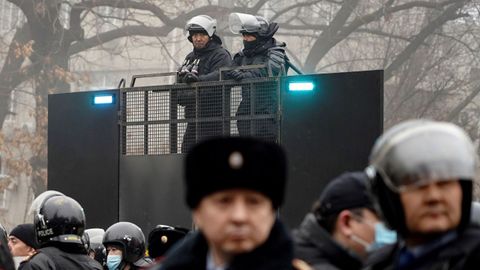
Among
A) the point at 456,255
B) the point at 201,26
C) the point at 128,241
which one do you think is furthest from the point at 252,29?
the point at 456,255

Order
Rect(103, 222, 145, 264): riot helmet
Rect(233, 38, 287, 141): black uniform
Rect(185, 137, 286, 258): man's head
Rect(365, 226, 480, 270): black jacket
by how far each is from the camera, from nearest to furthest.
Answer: Rect(365, 226, 480, 270): black jacket
Rect(185, 137, 286, 258): man's head
Rect(103, 222, 145, 264): riot helmet
Rect(233, 38, 287, 141): black uniform

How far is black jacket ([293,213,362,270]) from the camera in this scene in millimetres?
4547

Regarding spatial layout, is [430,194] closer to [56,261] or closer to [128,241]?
[56,261]

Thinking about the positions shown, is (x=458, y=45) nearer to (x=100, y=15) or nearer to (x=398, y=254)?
(x=100, y=15)

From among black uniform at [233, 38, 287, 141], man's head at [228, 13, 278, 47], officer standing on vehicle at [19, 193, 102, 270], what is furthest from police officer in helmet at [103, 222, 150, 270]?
man's head at [228, 13, 278, 47]

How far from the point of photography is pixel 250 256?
3.62 meters

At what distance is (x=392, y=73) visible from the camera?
28.5 metres

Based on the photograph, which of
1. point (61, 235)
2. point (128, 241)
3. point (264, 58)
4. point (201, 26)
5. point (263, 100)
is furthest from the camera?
point (201, 26)

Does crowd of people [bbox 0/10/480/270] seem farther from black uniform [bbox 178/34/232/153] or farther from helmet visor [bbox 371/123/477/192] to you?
black uniform [bbox 178/34/232/153]

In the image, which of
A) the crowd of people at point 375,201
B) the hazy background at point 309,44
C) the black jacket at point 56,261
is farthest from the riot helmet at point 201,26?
the hazy background at point 309,44

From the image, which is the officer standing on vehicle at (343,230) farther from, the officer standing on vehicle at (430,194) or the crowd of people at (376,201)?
the officer standing on vehicle at (430,194)

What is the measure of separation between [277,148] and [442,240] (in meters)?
0.59

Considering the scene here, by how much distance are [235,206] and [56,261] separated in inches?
161

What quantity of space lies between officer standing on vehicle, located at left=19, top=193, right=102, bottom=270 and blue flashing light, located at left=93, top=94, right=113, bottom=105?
4.05 meters
